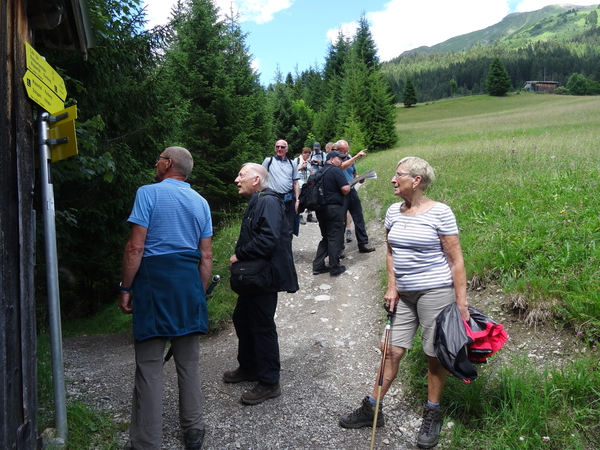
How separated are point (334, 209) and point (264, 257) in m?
3.55

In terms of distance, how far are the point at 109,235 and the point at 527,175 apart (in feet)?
26.7

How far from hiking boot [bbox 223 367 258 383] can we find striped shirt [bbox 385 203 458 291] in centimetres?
202

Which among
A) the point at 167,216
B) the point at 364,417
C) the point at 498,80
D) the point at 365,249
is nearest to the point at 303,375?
the point at 364,417

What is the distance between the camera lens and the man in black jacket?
3791mm

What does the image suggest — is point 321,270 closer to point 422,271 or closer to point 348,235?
point 348,235

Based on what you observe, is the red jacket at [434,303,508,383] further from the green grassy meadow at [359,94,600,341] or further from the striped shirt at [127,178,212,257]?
the striped shirt at [127,178,212,257]

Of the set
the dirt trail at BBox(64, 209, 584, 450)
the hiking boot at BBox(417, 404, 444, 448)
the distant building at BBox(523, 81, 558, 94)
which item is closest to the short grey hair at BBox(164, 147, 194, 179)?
the dirt trail at BBox(64, 209, 584, 450)

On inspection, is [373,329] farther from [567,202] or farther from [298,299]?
[567,202]

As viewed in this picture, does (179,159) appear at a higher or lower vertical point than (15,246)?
higher

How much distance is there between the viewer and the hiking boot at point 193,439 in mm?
3367

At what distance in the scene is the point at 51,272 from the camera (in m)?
3.20

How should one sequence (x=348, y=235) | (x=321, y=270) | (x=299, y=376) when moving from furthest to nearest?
(x=348, y=235) < (x=321, y=270) < (x=299, y=376)

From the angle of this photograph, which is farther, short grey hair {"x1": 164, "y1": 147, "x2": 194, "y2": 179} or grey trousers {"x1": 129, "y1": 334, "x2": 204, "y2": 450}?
short grey hair {"x1": 164, "y1": 147, "x2": 194, "y2": 179}

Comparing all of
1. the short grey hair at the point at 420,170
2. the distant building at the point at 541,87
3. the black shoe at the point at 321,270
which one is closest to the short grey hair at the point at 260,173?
the short grey hair at the point at 420,170
